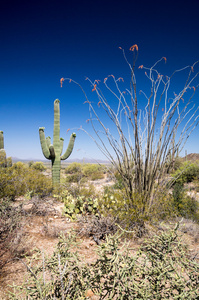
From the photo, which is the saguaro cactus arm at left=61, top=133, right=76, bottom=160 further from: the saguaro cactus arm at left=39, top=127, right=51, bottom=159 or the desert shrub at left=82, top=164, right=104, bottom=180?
the desert shrub at left=82, top=164, right=104, bottom=180

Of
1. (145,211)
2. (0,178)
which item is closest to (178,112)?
(145,211)

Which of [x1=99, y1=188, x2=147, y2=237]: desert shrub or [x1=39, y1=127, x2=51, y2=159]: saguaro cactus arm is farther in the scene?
[x1=39, y1=127, x2=51, y2=159]: saguaro cactus arm

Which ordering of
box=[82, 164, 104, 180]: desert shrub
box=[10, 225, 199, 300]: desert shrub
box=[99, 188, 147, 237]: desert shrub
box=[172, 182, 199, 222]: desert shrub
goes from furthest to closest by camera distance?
1. box=[82, 164, 104, 180]: desert shrub
2. box=[172, 182, 199, 222]: desert shrub
3. box=[99, 188, 147, 237]: desert shrub
4. box=[10, 225, 199, 300]: desert shrub

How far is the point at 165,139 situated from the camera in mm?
3064

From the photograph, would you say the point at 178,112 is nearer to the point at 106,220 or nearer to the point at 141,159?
the point at 141,159

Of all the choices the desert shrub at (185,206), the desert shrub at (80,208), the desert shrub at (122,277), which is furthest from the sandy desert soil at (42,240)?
the desert shrub at (185,206)

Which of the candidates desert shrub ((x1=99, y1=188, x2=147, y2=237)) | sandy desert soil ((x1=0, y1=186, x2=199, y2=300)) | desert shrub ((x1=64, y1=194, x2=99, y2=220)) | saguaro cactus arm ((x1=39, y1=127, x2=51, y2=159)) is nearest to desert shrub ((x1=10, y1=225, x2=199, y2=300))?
sandy desert soil ((x1=0, y1=186, x2=199, y2=300))

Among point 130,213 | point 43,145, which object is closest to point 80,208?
point 130,213

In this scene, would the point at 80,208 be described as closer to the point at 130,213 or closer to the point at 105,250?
the point at 130,213

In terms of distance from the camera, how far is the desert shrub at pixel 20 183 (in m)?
5.77

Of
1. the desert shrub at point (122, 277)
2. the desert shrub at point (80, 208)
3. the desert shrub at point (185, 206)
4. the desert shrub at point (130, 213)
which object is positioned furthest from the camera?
the desert shrub at point (185, 206)

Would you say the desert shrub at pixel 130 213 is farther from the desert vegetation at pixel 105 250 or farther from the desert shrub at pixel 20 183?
the desert shrub at pixel 20 183

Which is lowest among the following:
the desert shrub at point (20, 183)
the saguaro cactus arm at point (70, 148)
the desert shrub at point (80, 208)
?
the desert shrub at point (80, 208)

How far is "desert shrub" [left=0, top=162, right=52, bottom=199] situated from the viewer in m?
5.77
